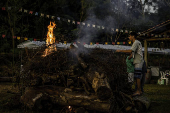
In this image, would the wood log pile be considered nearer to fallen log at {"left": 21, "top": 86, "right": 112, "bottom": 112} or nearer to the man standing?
fallen log at {"left": 21, "top": 86, "right": 112, "bottom": 112}

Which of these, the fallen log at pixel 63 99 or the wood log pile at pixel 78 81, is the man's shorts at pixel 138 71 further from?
the fallen log at pixel 63 99

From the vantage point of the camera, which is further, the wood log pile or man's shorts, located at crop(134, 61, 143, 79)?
man's shorts, located at crop(134, 61, 143, 79)

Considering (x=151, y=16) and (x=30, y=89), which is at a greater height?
(x=151, y=16)

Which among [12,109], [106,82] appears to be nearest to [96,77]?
[106,82]

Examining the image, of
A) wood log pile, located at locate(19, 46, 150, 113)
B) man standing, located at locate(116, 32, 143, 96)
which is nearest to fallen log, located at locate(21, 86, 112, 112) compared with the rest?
wood log pile, located at locate(19, 46, 150, 113)

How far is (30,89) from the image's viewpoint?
5.05 m

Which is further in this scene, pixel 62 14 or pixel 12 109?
pixel 62 14

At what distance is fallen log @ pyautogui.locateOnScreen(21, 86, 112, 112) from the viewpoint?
14.6 ft

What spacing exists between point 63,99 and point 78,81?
27.5 inches

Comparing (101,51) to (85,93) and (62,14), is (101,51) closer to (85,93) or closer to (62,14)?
(85,93)

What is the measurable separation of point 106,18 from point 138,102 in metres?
21.5

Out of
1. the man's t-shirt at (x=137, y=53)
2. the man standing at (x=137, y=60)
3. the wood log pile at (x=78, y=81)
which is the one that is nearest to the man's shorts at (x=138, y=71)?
the man standing at (x=137, y=60)

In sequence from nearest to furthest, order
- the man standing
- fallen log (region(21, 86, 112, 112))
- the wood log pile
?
fallen log (region(21, 86, 112, 112)) < the wood log pile < the man standing

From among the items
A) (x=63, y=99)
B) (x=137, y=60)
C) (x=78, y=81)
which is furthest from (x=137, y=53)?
(x=63, y=99)
